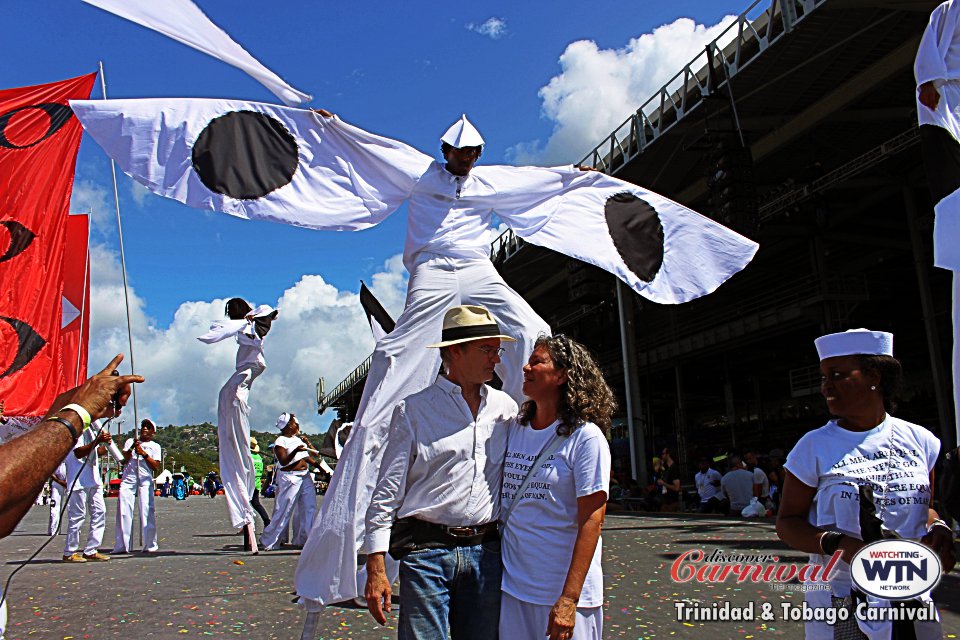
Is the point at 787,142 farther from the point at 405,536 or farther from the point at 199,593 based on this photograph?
the point at 405,536

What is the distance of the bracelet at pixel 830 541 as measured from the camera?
238 cm

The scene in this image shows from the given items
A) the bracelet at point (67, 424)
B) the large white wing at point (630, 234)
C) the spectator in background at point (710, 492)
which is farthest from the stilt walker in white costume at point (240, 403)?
the spectator in background at point (710, 492)

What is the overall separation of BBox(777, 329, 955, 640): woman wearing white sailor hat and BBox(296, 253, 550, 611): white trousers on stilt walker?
4.74 ft

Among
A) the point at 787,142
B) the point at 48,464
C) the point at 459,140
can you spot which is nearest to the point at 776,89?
the point at 787,142

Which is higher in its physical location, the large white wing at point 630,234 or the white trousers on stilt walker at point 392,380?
the large white wing at point 630,234

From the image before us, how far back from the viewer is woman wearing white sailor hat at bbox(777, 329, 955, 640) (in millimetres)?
2369

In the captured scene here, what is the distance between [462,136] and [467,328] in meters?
1.41

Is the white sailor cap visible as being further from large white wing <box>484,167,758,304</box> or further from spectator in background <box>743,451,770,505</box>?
spectator in background <box>743,451,770,505</box>

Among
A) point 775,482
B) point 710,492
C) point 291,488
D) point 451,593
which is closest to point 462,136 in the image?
point 451,593

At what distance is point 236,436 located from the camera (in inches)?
332

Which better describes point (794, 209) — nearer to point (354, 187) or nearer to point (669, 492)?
point (669, 492)

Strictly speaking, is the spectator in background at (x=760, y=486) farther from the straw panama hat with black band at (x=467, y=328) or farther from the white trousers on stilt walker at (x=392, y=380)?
the straw panama hat with black band at (x=467, y=328)

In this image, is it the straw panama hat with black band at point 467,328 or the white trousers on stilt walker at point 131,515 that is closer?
the straw panama hat with black band at point 467,328

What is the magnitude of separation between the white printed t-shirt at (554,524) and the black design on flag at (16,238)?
13.1ft
